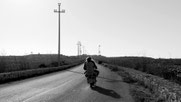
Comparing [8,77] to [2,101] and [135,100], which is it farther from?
[135,100]

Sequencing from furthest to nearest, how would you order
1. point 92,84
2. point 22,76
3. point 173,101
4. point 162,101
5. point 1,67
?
point 1,67 < point 22,76 < point 92,84 < point 162,101 < point 173,101

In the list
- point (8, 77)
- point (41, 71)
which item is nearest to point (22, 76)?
point (8, 77)

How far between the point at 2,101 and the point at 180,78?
52.1 feet

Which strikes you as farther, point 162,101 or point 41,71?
point 41,71

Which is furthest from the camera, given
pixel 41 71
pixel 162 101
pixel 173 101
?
pixel 41 71

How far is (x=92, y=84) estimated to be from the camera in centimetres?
1934

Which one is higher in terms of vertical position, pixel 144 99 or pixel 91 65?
pixel 91 65

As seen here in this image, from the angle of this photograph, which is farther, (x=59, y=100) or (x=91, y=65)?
(x=91, y=65)

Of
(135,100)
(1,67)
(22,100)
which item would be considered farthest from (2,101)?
(1,67)

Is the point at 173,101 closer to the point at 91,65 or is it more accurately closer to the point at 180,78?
the point at 91,65

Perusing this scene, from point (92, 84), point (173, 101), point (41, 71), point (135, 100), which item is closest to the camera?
point (173, 101)

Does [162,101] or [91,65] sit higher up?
[91,65]

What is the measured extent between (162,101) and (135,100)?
1.37 m

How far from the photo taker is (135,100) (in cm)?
1335
